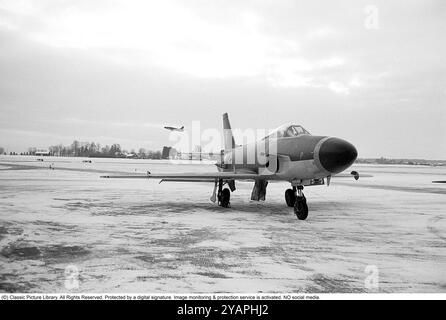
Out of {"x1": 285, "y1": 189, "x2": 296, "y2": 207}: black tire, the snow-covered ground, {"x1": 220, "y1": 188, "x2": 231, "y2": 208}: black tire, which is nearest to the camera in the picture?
the snow-covered ground

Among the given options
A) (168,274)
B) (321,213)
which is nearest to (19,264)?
(168,274)

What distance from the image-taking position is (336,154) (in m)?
8.97

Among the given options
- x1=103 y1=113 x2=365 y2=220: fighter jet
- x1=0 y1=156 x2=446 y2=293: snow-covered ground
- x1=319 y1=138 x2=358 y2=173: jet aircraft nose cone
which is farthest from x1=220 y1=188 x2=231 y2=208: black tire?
x1=319 y1=138 x2=358 y2=173: jet aircraft nose cone

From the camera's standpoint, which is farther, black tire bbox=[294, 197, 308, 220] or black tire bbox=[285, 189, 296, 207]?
black tire bbox=[285, 189, 296, 207]

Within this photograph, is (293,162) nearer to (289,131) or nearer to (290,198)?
(289,131)

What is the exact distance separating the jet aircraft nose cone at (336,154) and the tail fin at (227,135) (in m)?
10.0

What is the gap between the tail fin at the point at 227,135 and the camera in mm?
19125

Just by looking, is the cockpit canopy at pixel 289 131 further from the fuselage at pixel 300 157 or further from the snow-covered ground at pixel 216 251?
the snow-covered ground at pixel 216 251

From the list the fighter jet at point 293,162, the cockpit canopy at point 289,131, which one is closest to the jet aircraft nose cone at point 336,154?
the fighter jet at point 293,162

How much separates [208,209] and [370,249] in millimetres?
6803

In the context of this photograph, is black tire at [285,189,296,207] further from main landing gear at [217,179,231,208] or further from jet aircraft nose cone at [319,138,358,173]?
jet aircraft nose cone at [319,138,358,173]

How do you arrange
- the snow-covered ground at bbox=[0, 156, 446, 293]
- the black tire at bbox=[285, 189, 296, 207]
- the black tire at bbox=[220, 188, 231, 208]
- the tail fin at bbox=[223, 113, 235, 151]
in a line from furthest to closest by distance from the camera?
1. the tail fin at bbox=[223, 113, 235, 151]
2. the black tire at bbox=[285, 189, 296, 207]
3. the black tire at bbox=[220, 188, 231, 208]
4. the snow-covered ground at bbox=[0, 156, 446, 293]

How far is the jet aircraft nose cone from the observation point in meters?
8.96
